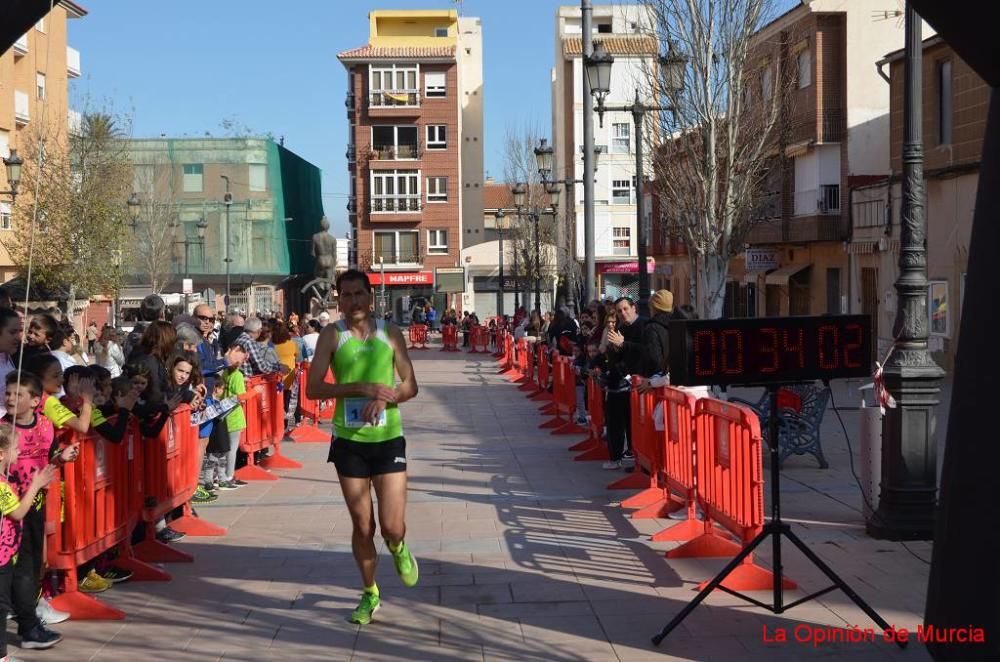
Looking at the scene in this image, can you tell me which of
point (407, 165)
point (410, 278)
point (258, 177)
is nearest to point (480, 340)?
point (410, 278)

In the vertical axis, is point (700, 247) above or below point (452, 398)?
above

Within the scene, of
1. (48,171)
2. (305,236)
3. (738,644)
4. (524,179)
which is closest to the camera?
(738,644)

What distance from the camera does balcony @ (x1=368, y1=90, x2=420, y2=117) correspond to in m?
76.5

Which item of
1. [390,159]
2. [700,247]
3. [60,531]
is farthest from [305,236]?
[60,531]

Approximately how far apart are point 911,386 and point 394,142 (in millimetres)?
70141

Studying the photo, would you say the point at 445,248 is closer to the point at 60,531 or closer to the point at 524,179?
the point at 524,179

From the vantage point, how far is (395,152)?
77.1 m

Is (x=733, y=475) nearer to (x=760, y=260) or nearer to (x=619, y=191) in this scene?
(x=760, y=260)

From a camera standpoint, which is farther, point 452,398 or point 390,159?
point 390,159

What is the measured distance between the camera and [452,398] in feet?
83.8

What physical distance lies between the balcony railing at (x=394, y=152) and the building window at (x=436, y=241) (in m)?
4.58

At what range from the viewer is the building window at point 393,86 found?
76.9 metres

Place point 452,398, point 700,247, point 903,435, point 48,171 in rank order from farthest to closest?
point 48,171 → point 700,247 → point 452,398 → point 903,435

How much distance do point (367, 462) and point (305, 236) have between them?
7629 centimetres
